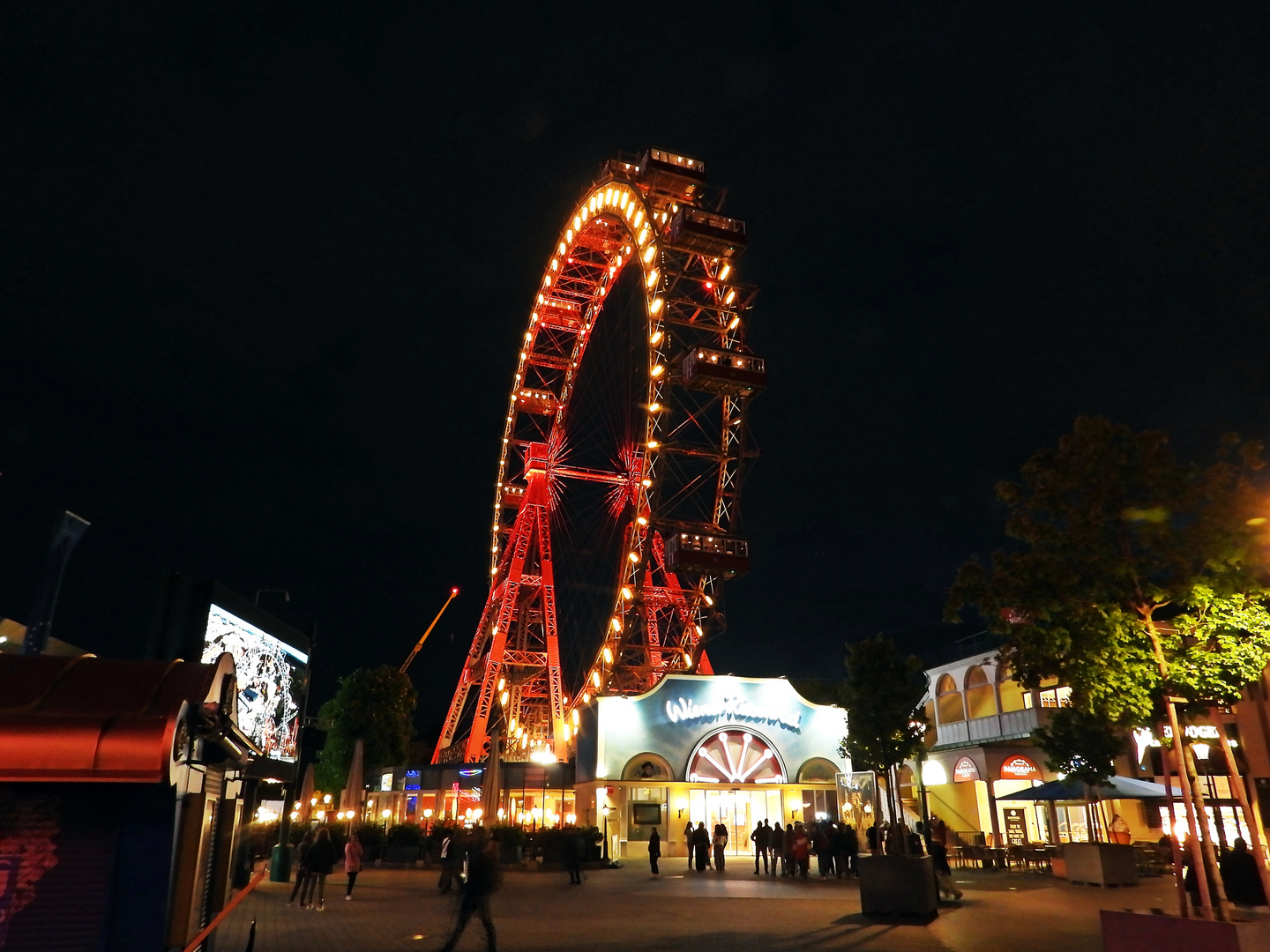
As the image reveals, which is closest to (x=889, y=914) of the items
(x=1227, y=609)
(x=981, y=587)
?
(x=981, y=587)

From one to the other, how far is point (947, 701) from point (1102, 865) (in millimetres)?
21348

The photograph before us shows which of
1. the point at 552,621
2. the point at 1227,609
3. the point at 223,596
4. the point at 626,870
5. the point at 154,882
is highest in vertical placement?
the point at 552,621

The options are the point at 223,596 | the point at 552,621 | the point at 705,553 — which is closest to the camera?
the point at 223,596

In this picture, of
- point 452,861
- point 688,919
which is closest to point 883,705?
point 688,919

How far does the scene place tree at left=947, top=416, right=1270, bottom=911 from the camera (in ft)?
32.9

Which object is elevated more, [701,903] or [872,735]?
[872,735]

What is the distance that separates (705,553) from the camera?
3238cm

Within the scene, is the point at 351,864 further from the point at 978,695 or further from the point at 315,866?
the point at 978,695

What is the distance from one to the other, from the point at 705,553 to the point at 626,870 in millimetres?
11493

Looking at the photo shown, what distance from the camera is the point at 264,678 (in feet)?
57.8

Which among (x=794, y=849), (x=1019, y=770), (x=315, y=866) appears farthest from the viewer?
(x=1019, y=770)

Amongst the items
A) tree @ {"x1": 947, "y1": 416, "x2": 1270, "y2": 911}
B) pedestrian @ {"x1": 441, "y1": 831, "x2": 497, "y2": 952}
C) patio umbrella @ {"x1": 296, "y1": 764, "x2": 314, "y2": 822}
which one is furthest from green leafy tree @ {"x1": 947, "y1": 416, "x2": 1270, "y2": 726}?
patio umbrella @ {"x1": 296, "y1": 764, "x2": 314, "y2": 822}

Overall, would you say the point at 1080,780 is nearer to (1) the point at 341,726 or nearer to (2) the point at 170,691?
(2) the point at 170,691

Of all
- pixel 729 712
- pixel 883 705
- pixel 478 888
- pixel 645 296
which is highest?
pixel 645 296
